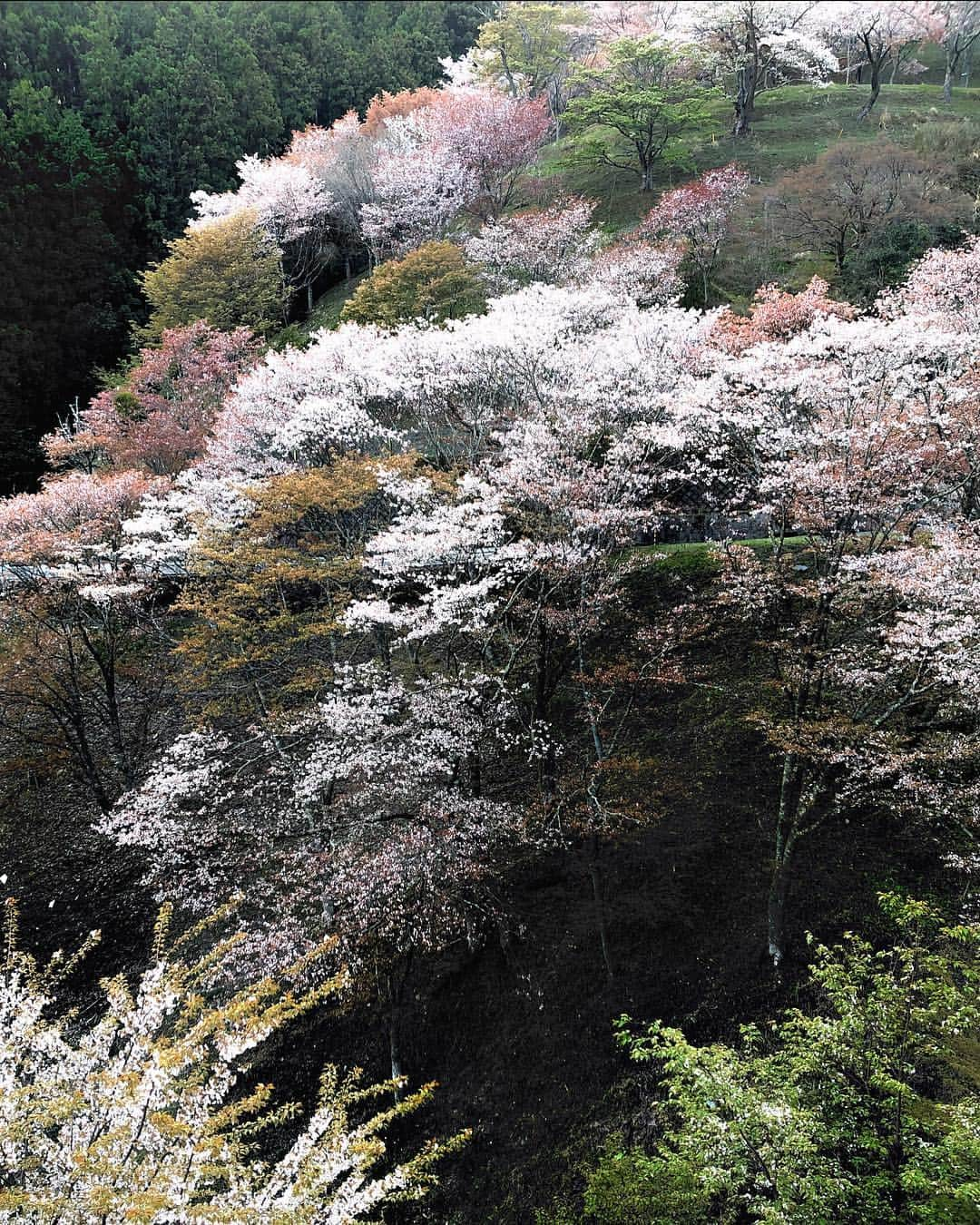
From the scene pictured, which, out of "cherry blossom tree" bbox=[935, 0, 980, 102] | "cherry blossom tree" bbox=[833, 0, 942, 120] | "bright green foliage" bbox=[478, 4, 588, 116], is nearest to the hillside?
"cherry blossom tree" bbox=[833, 0, 942, 120]

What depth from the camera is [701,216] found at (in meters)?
22.0

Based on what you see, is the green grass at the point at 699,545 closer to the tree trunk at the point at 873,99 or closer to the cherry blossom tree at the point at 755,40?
the cherry blossom tree at the point at 755,40

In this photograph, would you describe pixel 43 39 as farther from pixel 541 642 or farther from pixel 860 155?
pixel 541 642

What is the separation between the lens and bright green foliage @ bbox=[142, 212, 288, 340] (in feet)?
91.5

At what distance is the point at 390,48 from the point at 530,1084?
194 ft

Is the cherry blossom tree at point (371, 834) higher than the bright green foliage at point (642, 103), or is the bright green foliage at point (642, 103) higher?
the bright green foliage at point (642, 103)

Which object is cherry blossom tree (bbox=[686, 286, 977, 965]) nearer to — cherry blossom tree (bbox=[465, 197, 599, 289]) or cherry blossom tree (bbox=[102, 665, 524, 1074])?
cherry blossom tree (bbox=[102, 665, 524, 1074])

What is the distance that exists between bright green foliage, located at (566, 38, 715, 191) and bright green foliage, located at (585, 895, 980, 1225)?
3261 centimetres

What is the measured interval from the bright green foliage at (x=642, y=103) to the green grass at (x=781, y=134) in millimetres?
930

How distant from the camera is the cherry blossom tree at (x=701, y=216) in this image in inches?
868

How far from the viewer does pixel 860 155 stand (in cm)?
2344

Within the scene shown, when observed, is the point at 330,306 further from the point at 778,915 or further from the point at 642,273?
the point at 778,915

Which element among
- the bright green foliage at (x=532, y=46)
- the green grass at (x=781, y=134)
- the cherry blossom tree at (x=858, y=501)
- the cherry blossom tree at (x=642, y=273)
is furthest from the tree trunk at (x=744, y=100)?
the cherry blossom tree at (x=858, y=501)

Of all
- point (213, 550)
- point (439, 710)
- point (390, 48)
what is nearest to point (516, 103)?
point (390, 48)
